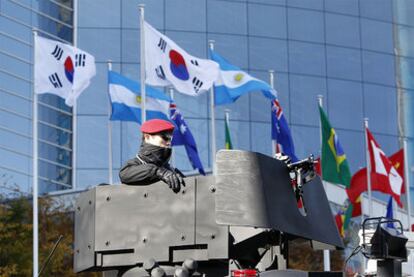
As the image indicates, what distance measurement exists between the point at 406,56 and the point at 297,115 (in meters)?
7.39

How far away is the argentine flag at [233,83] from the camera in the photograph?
120 ft

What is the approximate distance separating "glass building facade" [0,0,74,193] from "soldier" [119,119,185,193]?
3866 centimetres

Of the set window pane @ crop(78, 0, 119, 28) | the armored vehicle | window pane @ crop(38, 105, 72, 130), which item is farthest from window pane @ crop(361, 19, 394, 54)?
the armored vehicle

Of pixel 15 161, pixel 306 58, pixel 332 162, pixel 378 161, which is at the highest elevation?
pixel 306 58

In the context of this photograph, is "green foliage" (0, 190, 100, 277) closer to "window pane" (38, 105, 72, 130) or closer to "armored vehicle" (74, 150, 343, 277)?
"window pane" (38, 105, 72, 130)

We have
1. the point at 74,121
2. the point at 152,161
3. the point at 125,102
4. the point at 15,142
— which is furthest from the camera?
the point at 74,121

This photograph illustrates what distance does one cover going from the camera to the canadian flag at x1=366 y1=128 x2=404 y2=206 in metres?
38.5

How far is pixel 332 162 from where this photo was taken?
125 feet

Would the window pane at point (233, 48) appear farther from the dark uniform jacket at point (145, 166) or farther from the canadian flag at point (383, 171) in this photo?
the dark uniform jacket at point (145, 166)

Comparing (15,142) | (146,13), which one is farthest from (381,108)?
(15,142)

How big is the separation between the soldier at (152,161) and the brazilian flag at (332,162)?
29.3 m

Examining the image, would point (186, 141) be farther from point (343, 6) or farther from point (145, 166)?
point (145, 166)

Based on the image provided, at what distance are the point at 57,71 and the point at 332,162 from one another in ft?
30.3

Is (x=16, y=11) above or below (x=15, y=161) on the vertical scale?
above
